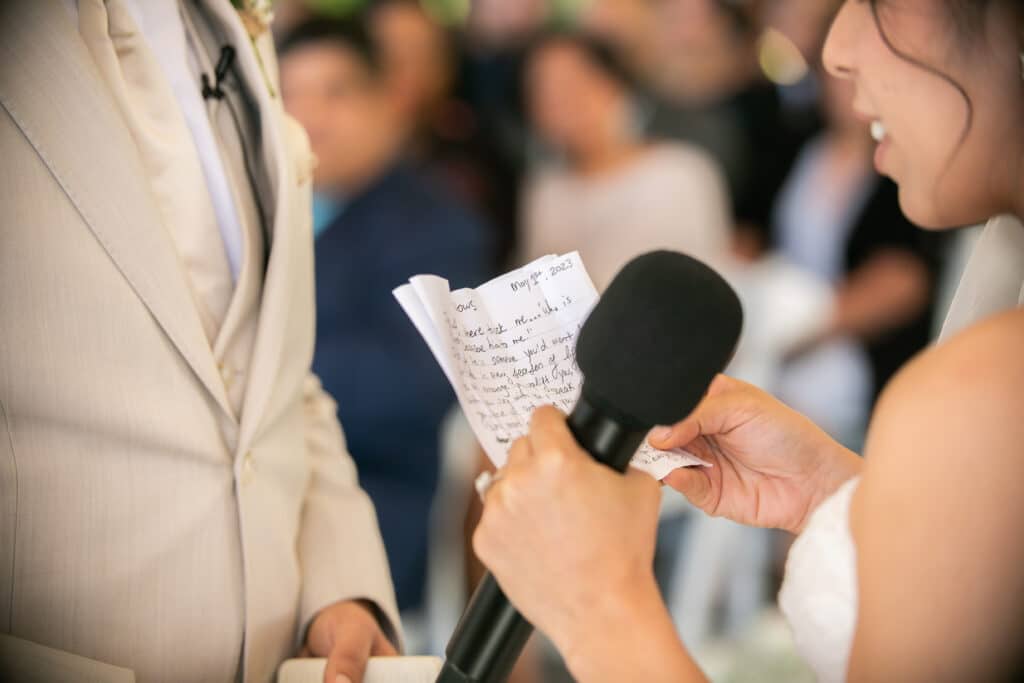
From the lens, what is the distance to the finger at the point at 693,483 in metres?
1.03

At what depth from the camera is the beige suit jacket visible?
88cm

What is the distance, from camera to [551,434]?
70cm

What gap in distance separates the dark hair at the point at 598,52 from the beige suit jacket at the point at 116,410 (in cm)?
207

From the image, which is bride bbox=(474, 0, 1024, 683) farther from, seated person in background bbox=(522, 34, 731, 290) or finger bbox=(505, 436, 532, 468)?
seated person in background bbox=(522, 34, 731, 290)

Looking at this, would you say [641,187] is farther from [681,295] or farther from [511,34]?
[681,295]

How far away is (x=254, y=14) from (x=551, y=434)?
Result: 74 cm

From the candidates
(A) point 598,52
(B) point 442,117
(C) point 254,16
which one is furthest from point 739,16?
(C) point 254,16

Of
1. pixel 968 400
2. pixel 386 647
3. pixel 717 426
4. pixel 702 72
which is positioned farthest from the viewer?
pixel 702 72

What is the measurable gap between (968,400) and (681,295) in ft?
0.68

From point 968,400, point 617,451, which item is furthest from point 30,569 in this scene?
point 968,400

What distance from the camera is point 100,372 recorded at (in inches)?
36.1

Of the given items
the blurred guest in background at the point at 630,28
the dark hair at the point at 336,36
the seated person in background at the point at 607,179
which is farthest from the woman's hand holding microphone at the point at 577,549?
the blurred guest in background at the point at 630,28

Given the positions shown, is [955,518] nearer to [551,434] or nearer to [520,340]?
[551,434]

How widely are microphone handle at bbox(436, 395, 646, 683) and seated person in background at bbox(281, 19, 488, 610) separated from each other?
4.48 ft
